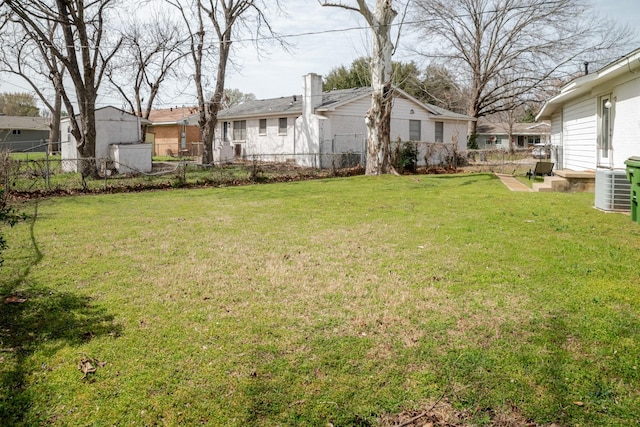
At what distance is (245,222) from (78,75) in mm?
13456

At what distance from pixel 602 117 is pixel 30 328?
14.0 meters

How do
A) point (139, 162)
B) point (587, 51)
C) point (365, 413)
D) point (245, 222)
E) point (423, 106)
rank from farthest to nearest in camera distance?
1. point (587, 51)
2. point (423, 106)
3. point (139, 162)
4. point (245, 222)
5. point (365, 413)

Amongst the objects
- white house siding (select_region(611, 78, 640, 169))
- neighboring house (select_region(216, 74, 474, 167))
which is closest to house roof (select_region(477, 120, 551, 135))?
neighboring house (select_region(216, 74, 474, 167))

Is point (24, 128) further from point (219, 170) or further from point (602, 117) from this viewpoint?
point (602, 117)

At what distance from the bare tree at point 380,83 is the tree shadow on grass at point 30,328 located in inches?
598

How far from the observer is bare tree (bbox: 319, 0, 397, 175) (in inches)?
704

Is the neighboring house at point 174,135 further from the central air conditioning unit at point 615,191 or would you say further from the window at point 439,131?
the central air conditioning unit at point 615,191

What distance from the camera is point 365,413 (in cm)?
288

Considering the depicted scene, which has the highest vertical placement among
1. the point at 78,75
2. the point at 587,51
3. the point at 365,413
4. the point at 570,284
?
the point at 587,51

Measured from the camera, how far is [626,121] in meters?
11.1

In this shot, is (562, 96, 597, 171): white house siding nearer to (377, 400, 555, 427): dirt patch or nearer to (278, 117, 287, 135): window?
(377, 400, 555, 427): dirt patch

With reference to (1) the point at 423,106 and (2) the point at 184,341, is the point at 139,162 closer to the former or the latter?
(1) the point at 423,106

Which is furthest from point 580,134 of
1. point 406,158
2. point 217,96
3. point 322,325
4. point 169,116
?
point 169,116

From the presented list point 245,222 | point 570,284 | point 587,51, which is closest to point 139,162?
point 245,222
